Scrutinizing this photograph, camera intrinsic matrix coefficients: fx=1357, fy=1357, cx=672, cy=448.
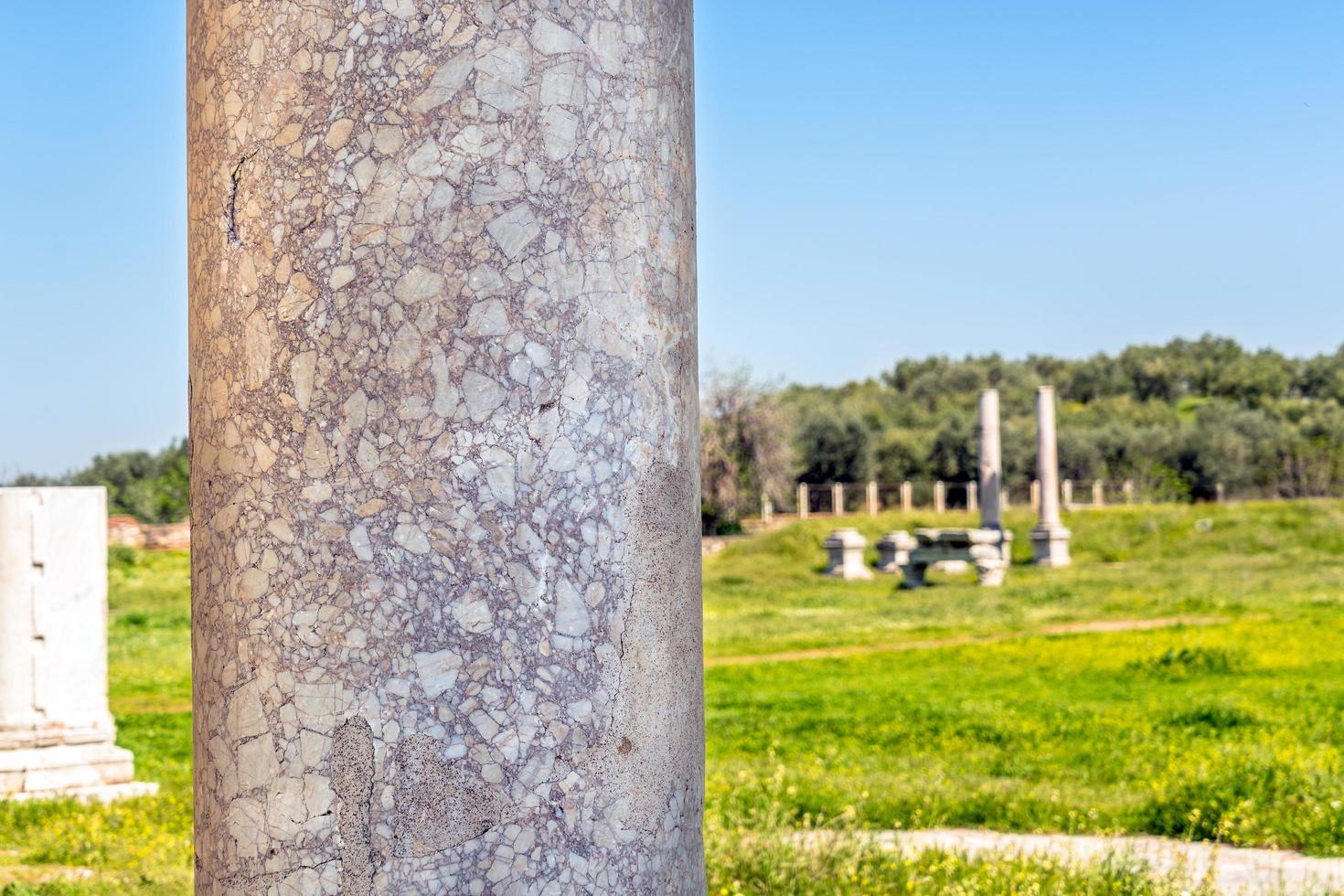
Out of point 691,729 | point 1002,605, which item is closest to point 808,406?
point 1002,605

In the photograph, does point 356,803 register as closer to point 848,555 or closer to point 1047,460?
point 848,555

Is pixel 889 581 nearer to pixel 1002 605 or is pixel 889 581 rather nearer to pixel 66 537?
pixel 1002 605

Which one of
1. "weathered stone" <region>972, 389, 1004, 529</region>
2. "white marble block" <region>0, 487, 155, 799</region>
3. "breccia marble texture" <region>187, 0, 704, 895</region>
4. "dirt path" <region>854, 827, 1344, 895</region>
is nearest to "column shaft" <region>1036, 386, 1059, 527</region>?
"weathered stone" <region>972, 389, 1004, 529</region>

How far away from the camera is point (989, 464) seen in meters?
31.7

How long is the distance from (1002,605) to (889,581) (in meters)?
6.71

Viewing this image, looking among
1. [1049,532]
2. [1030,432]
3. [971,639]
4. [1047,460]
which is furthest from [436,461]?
[1030,432]

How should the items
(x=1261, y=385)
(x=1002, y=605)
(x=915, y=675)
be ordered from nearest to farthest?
(x=915, y=675) → (x=1002, y=605) → (x=1261, y=385)

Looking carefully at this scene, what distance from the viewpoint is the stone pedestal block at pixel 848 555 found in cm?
2858

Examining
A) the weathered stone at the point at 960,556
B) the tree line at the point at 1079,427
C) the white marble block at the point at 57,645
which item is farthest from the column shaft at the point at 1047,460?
the white marble block at the point at 57,645

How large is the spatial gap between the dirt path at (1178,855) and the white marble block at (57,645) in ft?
15.9

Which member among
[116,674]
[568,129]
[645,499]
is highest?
[568,129]

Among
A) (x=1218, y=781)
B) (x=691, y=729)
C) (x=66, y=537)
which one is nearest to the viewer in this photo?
(x=691, y=729)

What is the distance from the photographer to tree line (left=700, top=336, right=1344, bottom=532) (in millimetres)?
46344

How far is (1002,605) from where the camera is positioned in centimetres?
2108
